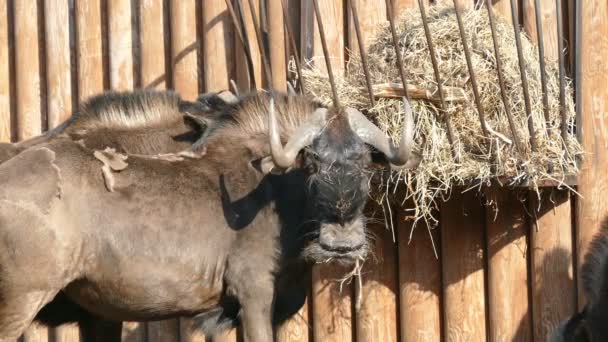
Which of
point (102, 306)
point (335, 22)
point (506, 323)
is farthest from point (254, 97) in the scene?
point (506, 323)

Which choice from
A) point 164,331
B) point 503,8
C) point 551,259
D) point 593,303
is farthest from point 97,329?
point 503,8

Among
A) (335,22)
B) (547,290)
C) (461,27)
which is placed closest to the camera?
(461,27)

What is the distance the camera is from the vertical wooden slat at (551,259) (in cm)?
764

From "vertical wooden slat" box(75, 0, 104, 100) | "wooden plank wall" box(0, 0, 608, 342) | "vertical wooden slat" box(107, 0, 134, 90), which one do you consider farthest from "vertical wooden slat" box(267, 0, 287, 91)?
"vertical wooden slat" box(75, 0, 104, 100)

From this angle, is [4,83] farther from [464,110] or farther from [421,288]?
[464,110]

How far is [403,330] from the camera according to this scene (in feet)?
Answer: 26.4

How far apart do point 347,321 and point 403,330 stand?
45 centimetres

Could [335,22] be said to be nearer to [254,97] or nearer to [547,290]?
[254,97]

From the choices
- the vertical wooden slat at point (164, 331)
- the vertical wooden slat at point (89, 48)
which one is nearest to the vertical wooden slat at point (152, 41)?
the vertical wooden slat at point (89, 48)

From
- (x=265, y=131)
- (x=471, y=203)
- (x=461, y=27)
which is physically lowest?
(x=471, y=203)

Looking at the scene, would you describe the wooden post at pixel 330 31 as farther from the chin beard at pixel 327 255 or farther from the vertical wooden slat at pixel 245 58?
the chin beard at pixel 327 255

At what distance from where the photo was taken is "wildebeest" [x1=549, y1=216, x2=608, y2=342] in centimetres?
681

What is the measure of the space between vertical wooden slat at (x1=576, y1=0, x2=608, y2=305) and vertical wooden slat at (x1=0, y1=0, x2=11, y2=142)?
15.7 feet

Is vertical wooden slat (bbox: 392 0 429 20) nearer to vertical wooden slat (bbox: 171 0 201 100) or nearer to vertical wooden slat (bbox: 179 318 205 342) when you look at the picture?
vertical wooden slat (bbox: 171 0 201 100)
